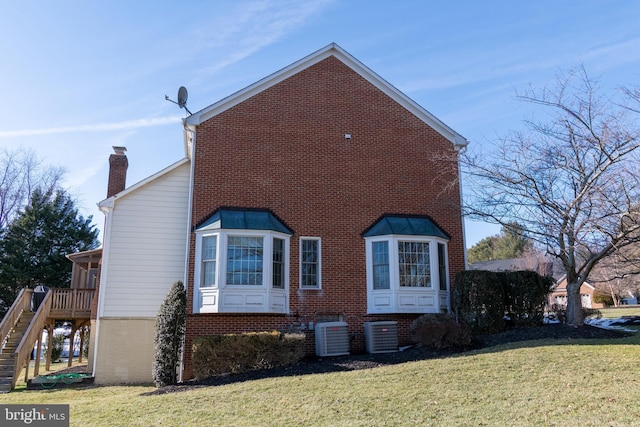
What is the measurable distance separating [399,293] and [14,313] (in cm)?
1302

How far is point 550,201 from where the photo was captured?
46.6 feet

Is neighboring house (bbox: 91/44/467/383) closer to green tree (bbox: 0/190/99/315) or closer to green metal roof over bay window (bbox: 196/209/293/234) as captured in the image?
green metal roof over bay window (bbox: 196/209/293/234)

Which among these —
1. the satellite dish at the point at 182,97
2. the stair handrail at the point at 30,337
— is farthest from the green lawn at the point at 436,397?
the satellite dish at the point at 182,97

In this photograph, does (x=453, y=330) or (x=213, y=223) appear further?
(x=213, y=223)

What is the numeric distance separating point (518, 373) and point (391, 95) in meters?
10.4

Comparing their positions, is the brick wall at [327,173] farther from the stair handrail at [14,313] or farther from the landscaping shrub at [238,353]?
the stair handrail at [14,313]

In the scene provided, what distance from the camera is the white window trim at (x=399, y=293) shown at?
15289 millimetres

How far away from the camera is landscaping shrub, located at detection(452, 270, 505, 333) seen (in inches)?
566

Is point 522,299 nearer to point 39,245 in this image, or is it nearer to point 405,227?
point 405,227

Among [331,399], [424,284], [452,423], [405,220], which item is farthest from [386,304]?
[452,423]

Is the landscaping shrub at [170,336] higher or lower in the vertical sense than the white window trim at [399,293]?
lower

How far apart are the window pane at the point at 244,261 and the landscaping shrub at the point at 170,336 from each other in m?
1.45

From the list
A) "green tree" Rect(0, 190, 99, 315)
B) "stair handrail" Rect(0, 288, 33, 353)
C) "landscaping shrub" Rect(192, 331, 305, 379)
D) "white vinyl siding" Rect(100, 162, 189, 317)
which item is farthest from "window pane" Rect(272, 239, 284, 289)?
"green tree" Rect(0, 190, 99, 315)

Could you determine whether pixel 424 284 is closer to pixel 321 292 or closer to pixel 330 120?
pixel 321 292
